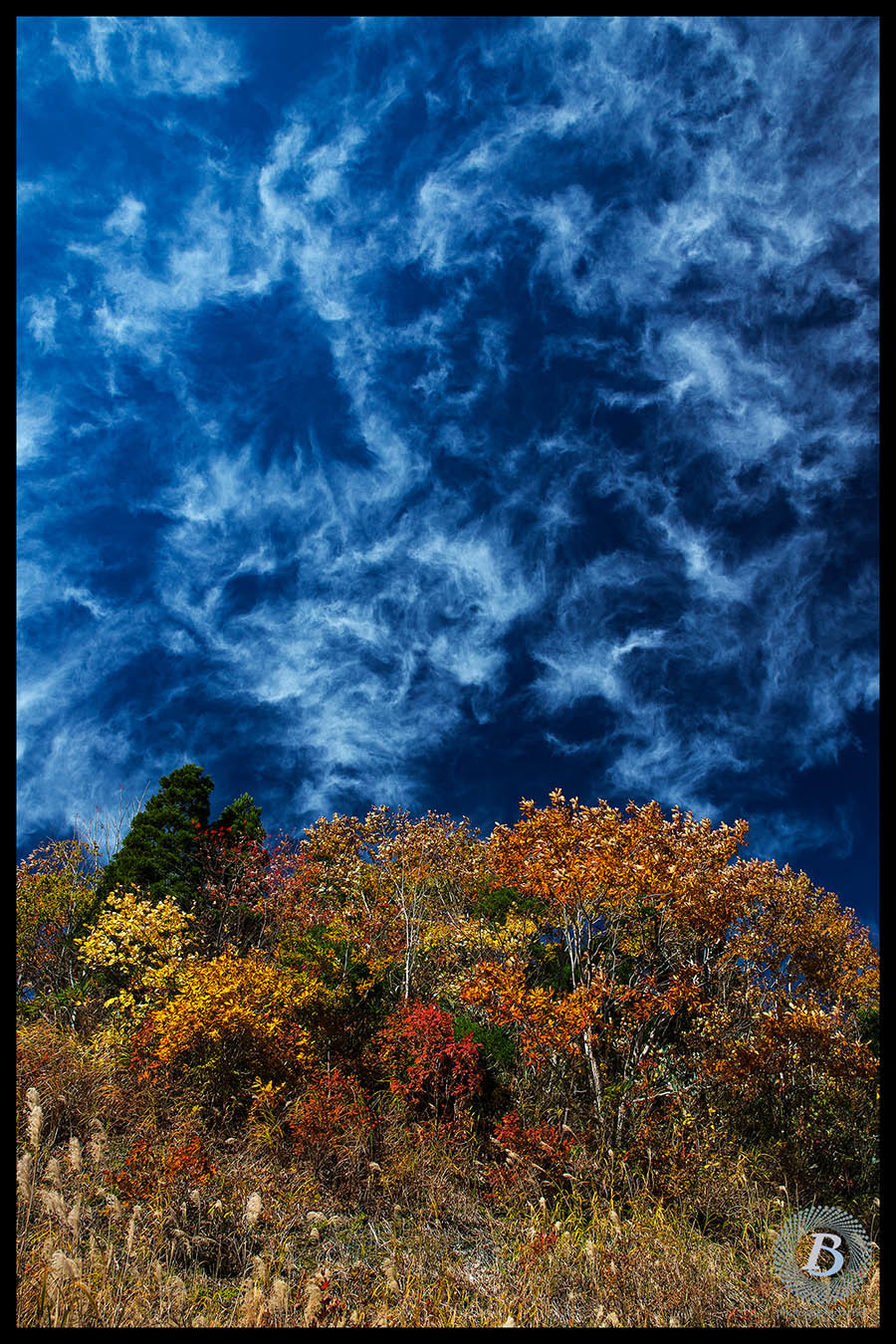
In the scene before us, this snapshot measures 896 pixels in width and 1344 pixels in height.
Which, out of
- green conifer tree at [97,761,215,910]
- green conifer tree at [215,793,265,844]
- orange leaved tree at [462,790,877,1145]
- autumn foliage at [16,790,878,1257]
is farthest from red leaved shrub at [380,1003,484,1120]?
green conifer tree at [215,793,265,844]

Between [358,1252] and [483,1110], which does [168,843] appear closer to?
[483,1110]

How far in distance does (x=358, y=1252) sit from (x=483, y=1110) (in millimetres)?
4373

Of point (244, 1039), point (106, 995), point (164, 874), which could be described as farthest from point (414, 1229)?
point (164, 874)

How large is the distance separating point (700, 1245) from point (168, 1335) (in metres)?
5.54

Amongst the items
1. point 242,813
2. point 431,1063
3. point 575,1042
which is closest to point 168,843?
point 242,813

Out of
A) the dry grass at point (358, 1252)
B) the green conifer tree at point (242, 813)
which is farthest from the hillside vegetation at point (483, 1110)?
the green conifer tree at point (242, 813)

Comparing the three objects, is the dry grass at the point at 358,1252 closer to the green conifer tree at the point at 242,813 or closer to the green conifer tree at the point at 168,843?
the green conifer tree at the point at 168,843

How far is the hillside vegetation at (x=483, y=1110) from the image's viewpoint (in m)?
5.07

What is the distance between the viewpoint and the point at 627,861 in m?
8.87

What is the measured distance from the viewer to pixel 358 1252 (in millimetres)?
6234

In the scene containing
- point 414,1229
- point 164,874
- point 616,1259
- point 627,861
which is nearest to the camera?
point 616,1259

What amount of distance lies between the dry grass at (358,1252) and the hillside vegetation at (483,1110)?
0.10 feet
